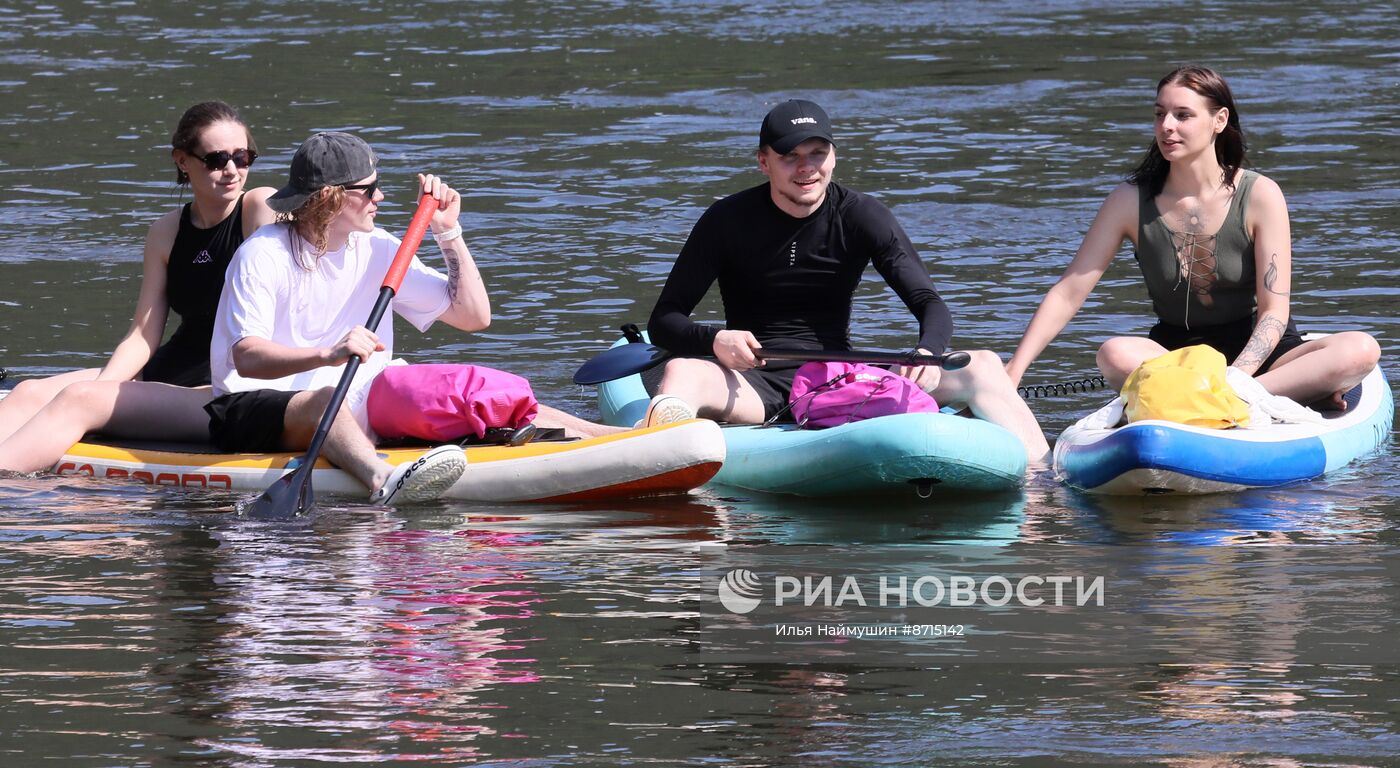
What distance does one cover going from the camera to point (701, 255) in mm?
6367

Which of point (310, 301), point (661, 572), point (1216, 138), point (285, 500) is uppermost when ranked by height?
point (1216, 138)

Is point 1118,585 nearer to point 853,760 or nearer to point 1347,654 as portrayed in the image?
point 1347,654

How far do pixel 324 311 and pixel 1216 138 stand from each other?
2794 millimetres

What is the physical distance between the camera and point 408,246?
609 centimetres

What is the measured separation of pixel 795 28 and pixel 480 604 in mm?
13500

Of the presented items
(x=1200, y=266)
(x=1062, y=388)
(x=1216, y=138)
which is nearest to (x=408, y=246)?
(x=1200, y=266)

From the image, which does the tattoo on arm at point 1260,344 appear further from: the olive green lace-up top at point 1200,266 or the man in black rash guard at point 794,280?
the man in black rash guard at point 794,280

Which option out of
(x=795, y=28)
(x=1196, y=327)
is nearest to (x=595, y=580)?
(x=1196, y=327)

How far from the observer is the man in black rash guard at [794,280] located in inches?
246

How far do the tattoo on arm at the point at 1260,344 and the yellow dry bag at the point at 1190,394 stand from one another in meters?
0.29

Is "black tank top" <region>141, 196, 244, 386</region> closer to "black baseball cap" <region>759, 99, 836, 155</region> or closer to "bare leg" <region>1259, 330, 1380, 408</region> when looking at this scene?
"black baseball cap" <region>759, 99, 836, 155</region>

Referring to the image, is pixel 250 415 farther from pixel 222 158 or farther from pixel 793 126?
pixel 793 126

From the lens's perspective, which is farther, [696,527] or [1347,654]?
[696,527]

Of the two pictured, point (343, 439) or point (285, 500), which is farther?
point (343, 439)
